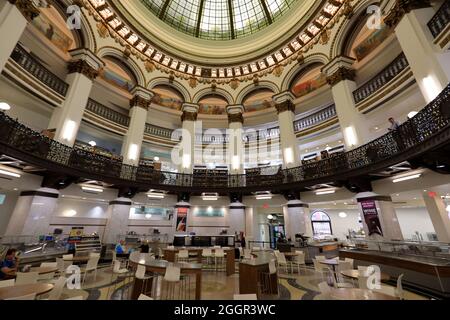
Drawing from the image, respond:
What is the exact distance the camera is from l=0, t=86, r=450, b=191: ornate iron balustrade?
259 inches

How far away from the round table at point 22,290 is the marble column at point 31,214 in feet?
23.1

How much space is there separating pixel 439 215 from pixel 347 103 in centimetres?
763

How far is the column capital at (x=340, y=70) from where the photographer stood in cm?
1295

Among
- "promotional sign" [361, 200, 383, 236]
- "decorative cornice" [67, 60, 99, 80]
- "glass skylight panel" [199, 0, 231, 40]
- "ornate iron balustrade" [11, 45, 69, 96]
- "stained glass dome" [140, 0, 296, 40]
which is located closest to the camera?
"promotional sign" [361, 200, 383, 236]

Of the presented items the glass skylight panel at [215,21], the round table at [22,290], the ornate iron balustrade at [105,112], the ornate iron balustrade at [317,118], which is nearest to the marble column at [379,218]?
the ornate iron balustrade at [317,118]

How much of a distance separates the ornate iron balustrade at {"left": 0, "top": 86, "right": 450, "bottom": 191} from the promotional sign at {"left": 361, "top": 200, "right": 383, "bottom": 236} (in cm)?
175

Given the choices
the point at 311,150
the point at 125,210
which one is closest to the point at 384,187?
the point at 311,150

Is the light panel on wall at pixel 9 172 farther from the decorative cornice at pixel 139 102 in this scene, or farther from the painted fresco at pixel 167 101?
the painted fresco at pixel 167 101

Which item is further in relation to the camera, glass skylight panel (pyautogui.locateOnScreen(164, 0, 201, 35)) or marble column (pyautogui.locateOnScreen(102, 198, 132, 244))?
glass skylight panel (pyautogui.locateOnScreen(164, 0, 201, 35))

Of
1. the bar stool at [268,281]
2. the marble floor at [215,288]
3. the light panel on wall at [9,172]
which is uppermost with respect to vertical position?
the light panel on wall at [9,172]

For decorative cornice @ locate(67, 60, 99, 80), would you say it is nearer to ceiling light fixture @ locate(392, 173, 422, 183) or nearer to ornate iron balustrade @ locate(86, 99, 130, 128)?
ornate iron balustrade @ locate(86, 99, 130, 128)

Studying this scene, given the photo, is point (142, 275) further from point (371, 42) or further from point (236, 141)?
point (371, 42)

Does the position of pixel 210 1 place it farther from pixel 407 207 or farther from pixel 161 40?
pixel 407 207

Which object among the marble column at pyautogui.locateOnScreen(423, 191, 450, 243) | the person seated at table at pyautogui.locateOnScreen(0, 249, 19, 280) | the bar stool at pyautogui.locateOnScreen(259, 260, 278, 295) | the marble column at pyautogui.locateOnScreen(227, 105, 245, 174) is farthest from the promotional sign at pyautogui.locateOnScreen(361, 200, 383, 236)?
the person seated at table at pyautogui.locateOnScreen(0, 249, 19, 280)
